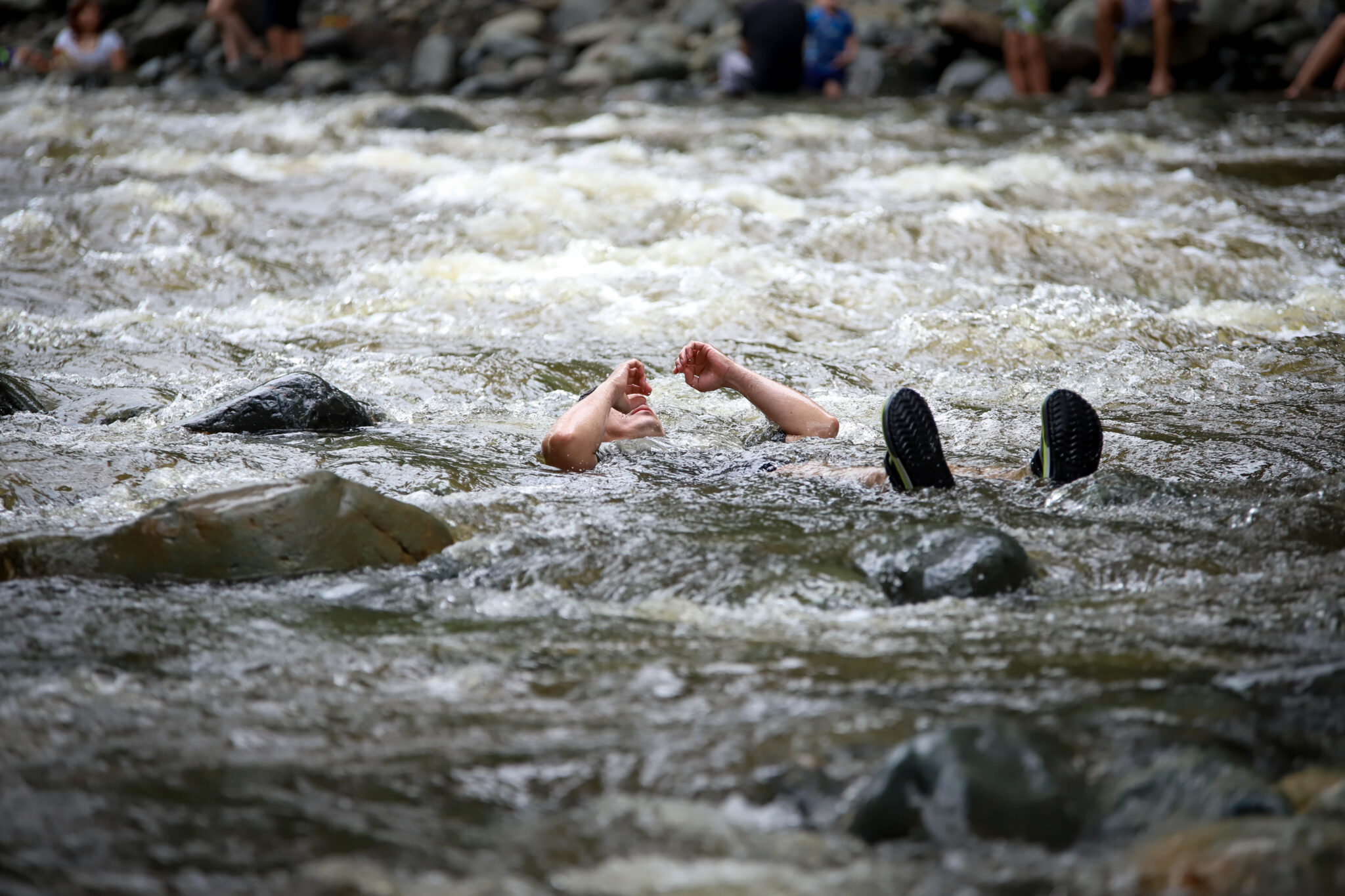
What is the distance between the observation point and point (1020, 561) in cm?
257

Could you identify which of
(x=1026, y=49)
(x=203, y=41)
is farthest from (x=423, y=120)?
(x=203, y=41)

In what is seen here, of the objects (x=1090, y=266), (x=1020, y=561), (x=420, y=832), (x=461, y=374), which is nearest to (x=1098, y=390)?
(x=1090, y=266)

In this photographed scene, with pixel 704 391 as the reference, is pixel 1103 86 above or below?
above

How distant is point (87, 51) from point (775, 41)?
8.97m

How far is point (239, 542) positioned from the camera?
2.67 m

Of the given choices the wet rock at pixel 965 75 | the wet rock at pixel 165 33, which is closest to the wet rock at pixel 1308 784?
the wet rock at pixel 965 75

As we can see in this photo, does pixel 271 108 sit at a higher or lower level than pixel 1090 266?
higher

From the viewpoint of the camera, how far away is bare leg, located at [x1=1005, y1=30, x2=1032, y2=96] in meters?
10.9

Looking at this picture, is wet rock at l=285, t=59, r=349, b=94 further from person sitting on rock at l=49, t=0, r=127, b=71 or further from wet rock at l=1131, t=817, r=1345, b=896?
wet rock at l=1131, t=817, r=1345, b=896

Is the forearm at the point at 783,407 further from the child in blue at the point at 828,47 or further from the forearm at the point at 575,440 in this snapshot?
the child in blue at the point at 828,47

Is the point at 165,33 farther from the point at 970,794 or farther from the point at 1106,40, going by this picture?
the point at 970,794

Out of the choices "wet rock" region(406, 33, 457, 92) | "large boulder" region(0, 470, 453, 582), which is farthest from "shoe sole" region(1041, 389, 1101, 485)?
"wet rock" region(406, 33, 457, 92)

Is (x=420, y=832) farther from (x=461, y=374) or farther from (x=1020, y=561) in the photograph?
(x=461, y=374)

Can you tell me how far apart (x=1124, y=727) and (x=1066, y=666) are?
0.24 m
